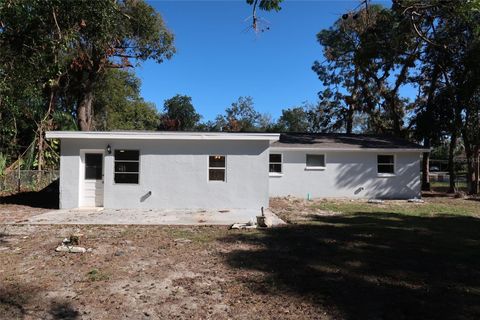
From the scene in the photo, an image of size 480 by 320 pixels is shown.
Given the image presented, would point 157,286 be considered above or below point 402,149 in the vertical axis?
below

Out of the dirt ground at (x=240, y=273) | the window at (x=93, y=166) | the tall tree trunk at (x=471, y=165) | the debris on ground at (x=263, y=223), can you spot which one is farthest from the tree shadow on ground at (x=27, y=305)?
the tall tree trunk at (x=471, y=165)

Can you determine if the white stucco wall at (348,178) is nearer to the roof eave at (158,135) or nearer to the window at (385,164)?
the window at (385,164)

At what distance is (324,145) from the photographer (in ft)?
63.3

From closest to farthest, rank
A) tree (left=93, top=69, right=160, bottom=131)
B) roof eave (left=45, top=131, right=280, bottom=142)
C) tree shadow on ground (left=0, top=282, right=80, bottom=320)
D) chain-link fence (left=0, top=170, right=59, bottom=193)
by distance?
tree shadow on ground (left=0, top=282, right=80, bottom=320), roof eave (left=45, top=131, right=280, bottom=142), chain-link fence (left=0, top=170, right=59, bottom=193), tree (left=93, top=69, right=160, bottom=131)

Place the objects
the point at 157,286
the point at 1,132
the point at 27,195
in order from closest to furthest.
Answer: the point at 157,286 < the point at 27,195 < the point at 1,132

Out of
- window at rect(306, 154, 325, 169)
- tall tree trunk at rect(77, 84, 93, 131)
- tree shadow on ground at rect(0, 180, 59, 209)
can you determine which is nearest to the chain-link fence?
tree shadow on ground at rect(0, 180, 59, 209)

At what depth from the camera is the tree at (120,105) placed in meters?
33.5

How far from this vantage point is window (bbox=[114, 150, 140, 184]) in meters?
13.8

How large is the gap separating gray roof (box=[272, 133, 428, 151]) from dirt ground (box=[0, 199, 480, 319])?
886cm

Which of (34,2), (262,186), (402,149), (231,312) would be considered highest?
(34,2)

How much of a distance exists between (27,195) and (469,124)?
22.6m

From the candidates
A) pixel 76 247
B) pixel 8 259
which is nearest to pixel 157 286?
pixel 76 247

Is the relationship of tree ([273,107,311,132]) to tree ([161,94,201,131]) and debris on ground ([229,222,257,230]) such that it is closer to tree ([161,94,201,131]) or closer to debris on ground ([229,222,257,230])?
tree ([161,94,201,131])

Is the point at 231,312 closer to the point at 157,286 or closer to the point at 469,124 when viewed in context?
the point at 157,286
